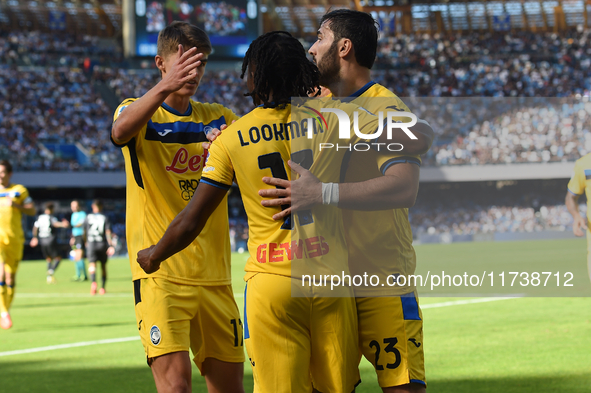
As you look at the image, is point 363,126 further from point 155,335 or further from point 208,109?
point 155,335

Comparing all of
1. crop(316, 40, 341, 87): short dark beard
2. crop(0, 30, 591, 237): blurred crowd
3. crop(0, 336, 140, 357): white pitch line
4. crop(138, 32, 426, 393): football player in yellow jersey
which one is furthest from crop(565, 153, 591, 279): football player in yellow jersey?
crop(0, 30, 591, 237): blurred crowd

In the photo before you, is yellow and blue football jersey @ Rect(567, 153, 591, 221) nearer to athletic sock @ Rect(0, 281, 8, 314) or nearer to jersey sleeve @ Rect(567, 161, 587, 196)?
jersey sleeve @ Rect(567, 161, 587, 196)

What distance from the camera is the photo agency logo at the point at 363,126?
278 centimetres

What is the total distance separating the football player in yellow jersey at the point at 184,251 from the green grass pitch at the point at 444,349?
82.5 inches

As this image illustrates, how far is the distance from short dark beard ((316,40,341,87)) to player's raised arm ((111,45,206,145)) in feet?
2.15

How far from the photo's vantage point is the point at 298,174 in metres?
2.77

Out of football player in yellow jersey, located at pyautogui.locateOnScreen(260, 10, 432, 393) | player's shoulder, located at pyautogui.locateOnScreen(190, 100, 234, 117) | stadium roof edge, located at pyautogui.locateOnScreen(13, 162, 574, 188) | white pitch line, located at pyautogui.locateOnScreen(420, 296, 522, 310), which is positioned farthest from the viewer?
stadium roof edge, located at pyautogui.locateOnScreen(13, 162, 574, 188)

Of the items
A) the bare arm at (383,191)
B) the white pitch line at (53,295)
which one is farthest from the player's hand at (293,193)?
the white pitch line at (53,295)

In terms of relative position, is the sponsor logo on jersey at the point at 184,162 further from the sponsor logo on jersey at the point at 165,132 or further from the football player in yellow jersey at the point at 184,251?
the sponsor logo on jersey at the point at 165,132

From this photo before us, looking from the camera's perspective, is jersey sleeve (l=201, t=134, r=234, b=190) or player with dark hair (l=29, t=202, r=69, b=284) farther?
player with dark hair (l=29, t=202, r=69, b=284)

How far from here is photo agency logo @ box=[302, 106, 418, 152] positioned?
2783 millimetres

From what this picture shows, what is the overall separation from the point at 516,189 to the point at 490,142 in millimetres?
3192

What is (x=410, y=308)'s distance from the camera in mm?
3221

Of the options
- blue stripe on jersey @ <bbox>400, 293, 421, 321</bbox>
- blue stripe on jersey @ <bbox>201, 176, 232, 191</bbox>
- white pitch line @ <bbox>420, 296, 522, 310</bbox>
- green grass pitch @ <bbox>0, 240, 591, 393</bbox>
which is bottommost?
white pitch line @ <bbox>420, 296, 522, 310</bbox>
